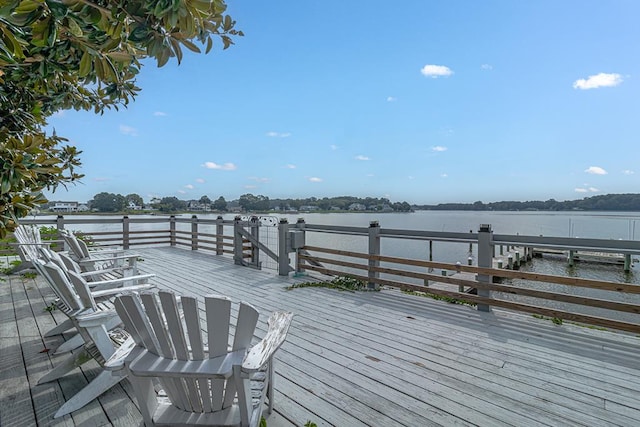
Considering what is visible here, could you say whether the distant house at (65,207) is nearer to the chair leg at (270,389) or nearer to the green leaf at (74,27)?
the chair leg at (270,389)

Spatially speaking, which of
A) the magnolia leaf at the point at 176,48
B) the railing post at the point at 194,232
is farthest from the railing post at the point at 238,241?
the magnolia leaf at the point at 176,48

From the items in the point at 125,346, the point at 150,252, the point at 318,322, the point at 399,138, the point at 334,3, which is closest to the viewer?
the point at 125,346

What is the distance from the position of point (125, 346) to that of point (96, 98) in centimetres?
229

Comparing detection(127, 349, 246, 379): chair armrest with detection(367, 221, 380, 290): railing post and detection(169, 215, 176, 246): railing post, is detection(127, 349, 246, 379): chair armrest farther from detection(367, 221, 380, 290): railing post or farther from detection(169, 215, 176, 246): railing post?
detection(169, 215, 176, 246): railing post

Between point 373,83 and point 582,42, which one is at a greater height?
point 373,83

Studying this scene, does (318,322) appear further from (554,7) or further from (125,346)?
(554,7)

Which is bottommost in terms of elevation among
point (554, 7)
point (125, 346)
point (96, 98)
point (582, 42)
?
point (125, 346)

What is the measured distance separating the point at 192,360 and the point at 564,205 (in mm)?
33613

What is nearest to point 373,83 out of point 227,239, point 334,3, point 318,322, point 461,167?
point 334,3

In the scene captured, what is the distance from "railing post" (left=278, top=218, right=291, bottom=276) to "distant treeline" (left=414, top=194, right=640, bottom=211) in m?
23.7

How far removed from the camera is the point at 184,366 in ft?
4.64

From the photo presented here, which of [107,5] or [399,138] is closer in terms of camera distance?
[107,5]

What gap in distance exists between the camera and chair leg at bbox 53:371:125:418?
1982 mm

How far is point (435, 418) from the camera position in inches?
77.1
